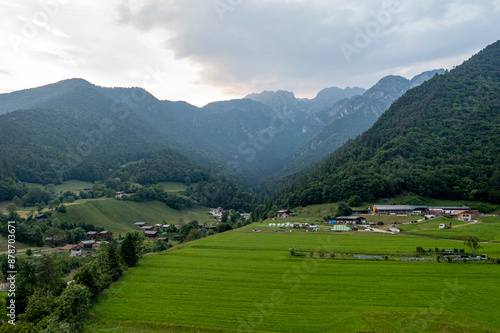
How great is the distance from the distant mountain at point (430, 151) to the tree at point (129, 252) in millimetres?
79389

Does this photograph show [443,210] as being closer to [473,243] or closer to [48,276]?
[473,243]

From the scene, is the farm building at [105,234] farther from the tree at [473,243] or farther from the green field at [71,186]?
the tree at [473,243]

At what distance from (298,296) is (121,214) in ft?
347

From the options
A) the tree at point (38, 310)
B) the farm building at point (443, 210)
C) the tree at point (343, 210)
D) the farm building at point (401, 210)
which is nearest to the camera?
the tree at point (38, 310)

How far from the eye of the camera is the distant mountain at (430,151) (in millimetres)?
94312

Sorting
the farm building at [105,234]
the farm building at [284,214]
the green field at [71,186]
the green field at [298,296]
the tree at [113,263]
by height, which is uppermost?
the green field at [71,186]

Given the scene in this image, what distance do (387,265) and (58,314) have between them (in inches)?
1461

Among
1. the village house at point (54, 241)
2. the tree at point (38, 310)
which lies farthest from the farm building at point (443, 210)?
the village house at point (54, 241)

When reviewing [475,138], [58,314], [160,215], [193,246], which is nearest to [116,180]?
[160,215]

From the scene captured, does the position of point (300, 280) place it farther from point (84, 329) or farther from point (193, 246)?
point (193, 246)

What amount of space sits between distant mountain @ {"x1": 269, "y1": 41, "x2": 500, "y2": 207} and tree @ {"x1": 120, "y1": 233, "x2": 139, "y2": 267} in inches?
3126

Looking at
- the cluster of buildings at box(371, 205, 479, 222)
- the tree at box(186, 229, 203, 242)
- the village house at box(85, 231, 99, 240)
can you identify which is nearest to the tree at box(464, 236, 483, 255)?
the cluster of buildings at box(371, 205, 479, 222)

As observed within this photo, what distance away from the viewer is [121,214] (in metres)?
117

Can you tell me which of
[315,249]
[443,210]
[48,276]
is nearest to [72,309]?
[48,276]
